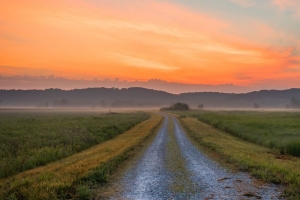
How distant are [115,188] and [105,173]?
8.35 feet

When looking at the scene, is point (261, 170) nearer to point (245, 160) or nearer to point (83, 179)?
point (245, 160)

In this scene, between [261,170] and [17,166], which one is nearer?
[261,170]

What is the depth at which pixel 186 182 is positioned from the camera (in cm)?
1312

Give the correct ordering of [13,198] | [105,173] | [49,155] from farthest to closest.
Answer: [49,155] → [105,173] → [13,198]

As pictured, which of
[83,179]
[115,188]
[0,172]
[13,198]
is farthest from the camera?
[0,172]

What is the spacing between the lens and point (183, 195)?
11.1 metres

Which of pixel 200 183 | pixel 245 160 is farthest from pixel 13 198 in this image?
pixel 245 160

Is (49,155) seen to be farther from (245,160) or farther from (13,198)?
(245,160)

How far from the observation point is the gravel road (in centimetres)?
1119

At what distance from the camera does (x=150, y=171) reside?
15.6 meters

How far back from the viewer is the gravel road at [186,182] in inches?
440

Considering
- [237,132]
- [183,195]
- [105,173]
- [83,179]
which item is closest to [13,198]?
[83,179]

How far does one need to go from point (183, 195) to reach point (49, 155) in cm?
1425

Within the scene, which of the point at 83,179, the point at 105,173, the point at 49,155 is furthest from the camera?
the point at 49,155
